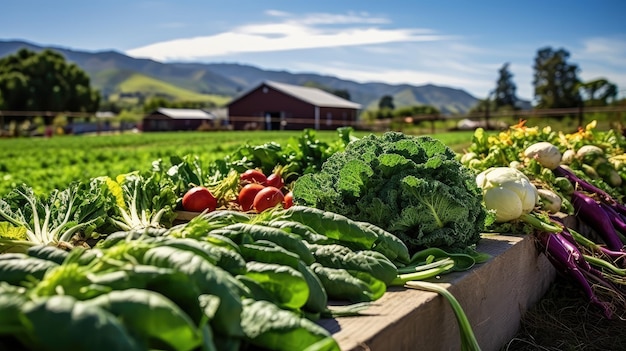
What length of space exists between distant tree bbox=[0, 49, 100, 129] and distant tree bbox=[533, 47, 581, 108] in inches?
2355

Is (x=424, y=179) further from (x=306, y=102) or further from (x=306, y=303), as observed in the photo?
(x=306, y=102)

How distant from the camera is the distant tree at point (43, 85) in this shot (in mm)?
77438

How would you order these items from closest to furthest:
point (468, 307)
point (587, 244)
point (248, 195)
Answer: point (468, 307), point (248, 195), point (587, 244)

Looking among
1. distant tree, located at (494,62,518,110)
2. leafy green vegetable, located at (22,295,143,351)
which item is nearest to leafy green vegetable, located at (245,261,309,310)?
leafy green vegetable, located at (22,295,143,351)

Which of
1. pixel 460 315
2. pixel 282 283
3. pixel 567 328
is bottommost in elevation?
pixel 567 328

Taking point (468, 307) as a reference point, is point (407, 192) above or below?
above

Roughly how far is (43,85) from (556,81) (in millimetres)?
79445

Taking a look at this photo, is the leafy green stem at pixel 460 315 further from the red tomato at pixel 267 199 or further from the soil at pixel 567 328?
the red tomato at pixel 267 199

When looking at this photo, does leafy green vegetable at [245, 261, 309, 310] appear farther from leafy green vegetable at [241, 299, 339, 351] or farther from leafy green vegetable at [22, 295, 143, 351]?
leafy green vegetable at [22, 295, 143, 351]

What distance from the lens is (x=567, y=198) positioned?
4898mm

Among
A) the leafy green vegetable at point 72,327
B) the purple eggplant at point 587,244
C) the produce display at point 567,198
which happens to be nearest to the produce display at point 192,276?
the leafy green vegetable at point 72,327

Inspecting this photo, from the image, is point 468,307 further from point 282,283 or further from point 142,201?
point 142,201

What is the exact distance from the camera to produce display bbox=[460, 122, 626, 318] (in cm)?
388

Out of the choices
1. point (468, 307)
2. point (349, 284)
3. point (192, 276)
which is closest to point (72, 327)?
point (192, 276)
